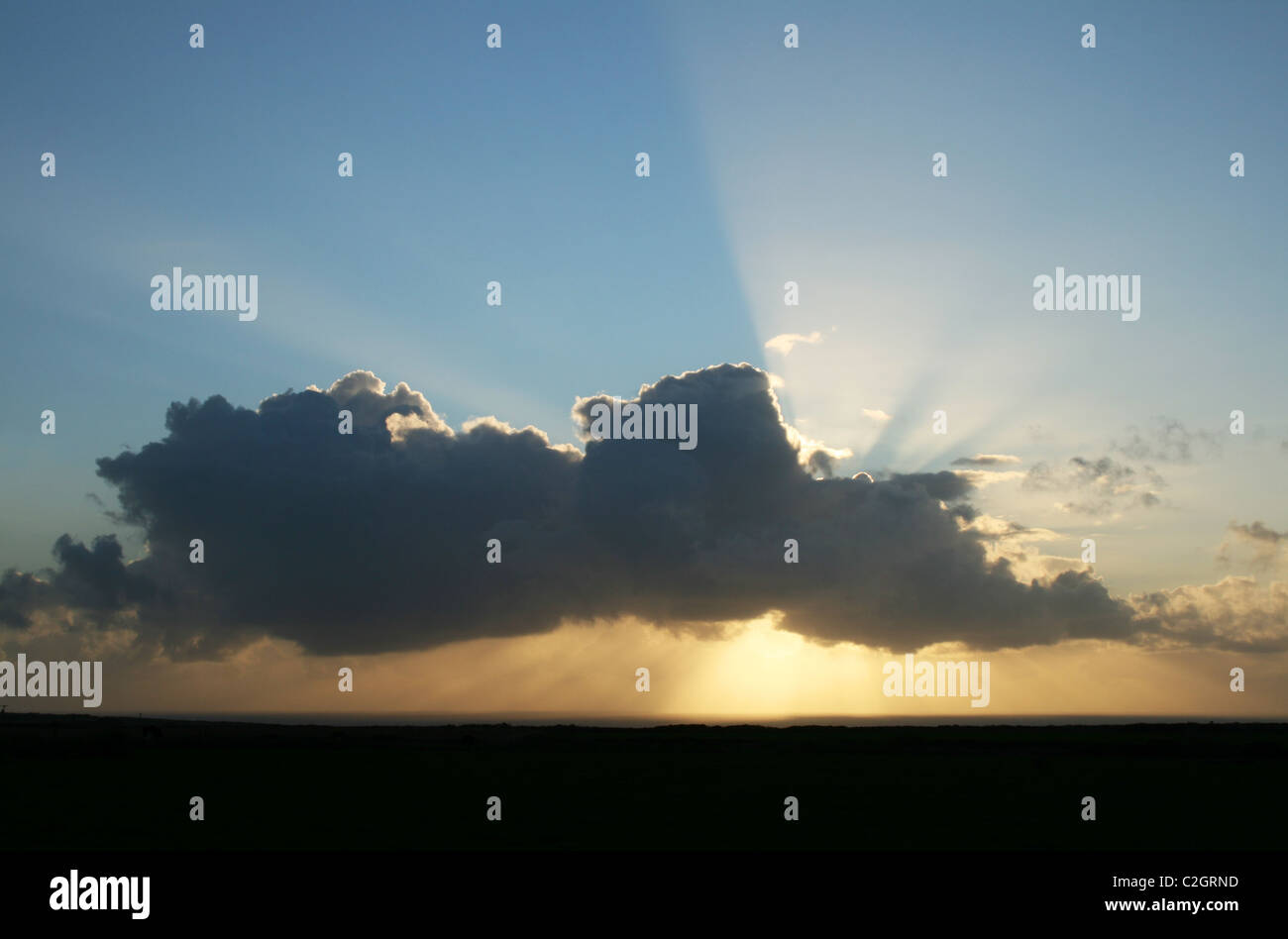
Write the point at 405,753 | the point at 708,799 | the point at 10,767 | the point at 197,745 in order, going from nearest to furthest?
the point at 708,799 < the point at 10,767 < the point at 405,753 < the point at 197,745

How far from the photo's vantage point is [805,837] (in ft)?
143

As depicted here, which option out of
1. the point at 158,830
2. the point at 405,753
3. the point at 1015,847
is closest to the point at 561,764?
the point at 405,753

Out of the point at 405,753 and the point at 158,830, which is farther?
the point at 405,753

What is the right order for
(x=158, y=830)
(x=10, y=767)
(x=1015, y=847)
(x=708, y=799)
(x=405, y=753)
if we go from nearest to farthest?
1. (x=1015, y=847)
2. (x=158, y=830)
3. (x=708, y=799)
4. (x=10, y=767)
5. (x=405, y=753)
